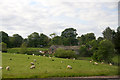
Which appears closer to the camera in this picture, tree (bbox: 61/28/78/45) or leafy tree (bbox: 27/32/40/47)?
leafy tree (bbox: 27/32/40/47)

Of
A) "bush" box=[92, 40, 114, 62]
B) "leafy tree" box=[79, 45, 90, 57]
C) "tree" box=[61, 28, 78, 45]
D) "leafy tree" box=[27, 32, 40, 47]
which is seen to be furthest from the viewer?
"tree" box=[61, 28, 78, 45]

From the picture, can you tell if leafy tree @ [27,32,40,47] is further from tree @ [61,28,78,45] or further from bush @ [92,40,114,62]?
bush @ [92,40,114,62]

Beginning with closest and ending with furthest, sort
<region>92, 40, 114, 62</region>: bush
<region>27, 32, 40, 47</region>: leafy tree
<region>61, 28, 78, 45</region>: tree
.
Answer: <region>92, 40, 114, 62</region>: bush → <region>27, 32, 40, 47</region>: leafy tree → <region>61, 28, 78, 45</region>: tree

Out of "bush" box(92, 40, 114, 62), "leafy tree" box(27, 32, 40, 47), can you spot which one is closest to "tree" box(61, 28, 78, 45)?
"leafy tree" box(27, 32, 40, 47)

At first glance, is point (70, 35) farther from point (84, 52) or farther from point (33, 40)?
point (84, 52)

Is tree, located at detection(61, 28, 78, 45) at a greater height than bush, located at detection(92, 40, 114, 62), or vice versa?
tree, located at detection(61, 28, 78, 45)

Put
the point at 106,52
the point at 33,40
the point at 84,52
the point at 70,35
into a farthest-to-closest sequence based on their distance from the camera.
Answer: the point at 70,35
the point at 33,40
the point at 84,52
the point at 106,52

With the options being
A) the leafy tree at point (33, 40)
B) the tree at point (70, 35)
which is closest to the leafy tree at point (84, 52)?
the tree at point (70, 35)

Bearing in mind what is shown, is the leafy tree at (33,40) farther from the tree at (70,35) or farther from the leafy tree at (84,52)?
the leafy tree at (84,52)

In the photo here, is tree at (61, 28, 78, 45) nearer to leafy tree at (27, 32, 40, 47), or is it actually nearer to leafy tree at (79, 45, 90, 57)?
leafy tree at (27, 32, 40, 47)

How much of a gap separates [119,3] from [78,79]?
10.5 metres

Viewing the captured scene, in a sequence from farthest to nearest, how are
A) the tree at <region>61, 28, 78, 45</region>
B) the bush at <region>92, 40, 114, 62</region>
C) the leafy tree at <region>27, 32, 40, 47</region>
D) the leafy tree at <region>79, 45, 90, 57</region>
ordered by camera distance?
the tree at <region>61, 28, 78, 45</region>, the leafy tree at <region>27, 32, 40, 47</region>, the leafy tree at <region>79, 45, 90, 57</region>, the bush at <region>92, 40, 114, 62</region>

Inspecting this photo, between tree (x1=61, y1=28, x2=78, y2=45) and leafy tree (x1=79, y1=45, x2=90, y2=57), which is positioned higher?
tree (x1=61, y1=28, x2=78, y2=45)

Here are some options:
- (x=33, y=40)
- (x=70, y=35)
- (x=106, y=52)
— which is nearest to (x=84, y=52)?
(x=106, y=52)
